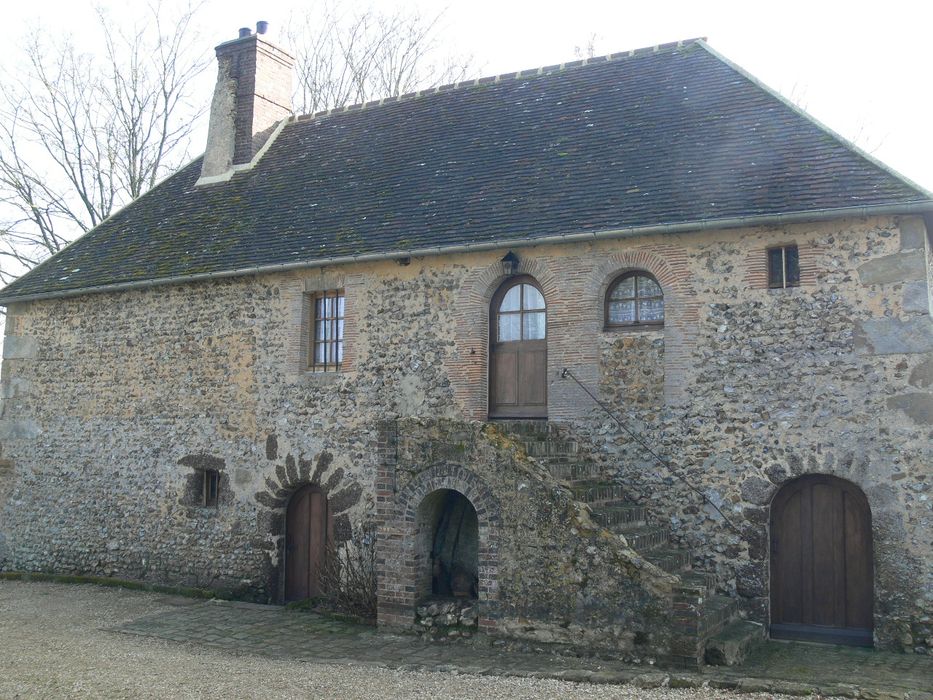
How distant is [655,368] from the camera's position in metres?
10.4

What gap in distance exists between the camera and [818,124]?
1059 cm

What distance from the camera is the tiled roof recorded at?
1031 centimetres

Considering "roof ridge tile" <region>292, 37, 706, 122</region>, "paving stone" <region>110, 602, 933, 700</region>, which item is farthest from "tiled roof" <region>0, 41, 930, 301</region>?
"paving stone" <region>110, 602, 933, 700</region>

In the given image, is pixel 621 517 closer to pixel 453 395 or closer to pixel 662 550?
pixel 662 550

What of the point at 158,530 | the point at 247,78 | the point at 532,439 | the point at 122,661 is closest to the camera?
the point at 122,661

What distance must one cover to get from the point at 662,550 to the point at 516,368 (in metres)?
3.15

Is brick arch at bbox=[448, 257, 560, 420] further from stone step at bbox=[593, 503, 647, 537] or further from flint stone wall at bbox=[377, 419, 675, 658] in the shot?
stone step at bbox=[593, 503, 647, 537]

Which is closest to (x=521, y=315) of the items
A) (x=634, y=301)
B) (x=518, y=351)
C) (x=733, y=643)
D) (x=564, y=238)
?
(x=518, y=351)

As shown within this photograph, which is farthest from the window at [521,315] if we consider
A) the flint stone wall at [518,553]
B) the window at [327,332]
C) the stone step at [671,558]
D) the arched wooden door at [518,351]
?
the stone step at [671,558]

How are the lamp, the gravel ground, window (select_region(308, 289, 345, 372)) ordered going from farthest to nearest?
window (select_region(308, 289, 345, 372)) → the lamp → the gravel ground

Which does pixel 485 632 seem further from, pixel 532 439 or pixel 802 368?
pixel 802 368

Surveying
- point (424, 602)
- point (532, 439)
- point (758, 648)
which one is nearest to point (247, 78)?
point (532, 439)

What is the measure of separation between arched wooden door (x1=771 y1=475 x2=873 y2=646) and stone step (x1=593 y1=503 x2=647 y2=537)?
4.73 feet

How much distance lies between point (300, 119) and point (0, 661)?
35.8ft
